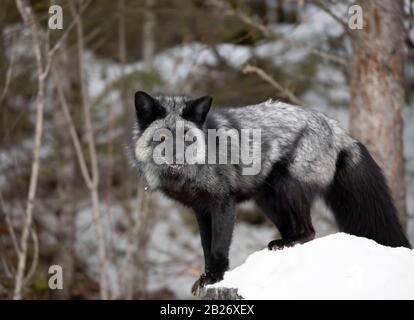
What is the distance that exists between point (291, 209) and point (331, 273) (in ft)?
4.45

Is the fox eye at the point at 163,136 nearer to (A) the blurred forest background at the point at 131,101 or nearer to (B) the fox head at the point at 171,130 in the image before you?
(B) the fox head at the point at 171,130

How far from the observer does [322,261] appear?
573cm

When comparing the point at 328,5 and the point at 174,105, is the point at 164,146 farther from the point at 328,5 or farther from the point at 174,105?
the point at 328,5

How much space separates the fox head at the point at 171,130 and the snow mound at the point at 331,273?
120cm

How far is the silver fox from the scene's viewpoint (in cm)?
655

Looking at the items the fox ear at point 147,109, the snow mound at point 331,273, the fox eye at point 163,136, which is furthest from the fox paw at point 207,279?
the fox ear at point 147,109

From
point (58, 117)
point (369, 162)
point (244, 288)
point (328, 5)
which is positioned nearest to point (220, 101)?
point (58, 117)

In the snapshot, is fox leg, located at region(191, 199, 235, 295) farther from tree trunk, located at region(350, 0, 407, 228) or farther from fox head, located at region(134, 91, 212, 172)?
tree trunk, located at region(350, 0, 407, 228)

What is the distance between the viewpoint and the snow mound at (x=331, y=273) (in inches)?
209

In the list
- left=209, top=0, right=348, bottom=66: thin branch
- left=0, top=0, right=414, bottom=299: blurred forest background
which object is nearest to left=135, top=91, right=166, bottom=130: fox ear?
left=0, top=0, right=414, bottom=299: blurred forest background

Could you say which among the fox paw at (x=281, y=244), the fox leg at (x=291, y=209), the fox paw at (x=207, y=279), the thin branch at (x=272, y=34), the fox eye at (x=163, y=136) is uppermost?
the thin branch at (x=272, y=34)

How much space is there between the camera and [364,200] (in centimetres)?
729

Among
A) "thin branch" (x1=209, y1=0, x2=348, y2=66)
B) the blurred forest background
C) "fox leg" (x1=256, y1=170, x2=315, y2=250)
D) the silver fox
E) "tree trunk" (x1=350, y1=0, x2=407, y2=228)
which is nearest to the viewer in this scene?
the silver fox

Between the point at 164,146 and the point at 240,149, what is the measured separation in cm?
84
